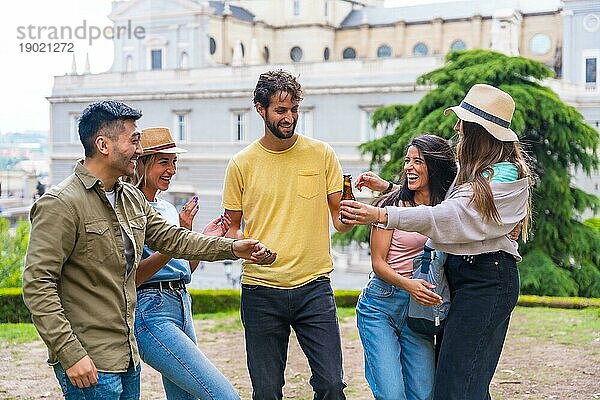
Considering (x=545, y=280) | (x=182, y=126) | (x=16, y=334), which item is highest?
(x=182, y=126)

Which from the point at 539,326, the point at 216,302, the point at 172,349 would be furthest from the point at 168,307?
the point at 216,302

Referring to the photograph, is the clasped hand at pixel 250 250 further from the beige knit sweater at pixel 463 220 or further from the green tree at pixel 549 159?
the green tree at pixel 549 159

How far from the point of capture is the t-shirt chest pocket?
3.95 meters

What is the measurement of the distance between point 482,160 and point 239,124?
1346 inches

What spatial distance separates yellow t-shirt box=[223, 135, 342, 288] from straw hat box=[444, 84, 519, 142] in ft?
2.16

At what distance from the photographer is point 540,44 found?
1839 inches

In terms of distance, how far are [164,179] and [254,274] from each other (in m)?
0.59

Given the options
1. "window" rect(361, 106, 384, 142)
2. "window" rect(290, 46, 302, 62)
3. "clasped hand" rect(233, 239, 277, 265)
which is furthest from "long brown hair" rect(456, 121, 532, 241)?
"window" rect(290, 46, 302, 62)

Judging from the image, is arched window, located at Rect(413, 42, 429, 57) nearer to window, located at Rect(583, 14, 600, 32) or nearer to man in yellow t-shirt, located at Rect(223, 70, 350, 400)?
window, located at Rect(583, 14, 600, 32)

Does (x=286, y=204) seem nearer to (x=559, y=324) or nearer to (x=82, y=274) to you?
(x=82, y=274)

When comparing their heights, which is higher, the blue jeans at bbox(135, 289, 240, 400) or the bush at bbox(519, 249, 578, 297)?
the blue jeans at bbox(135, 289, 240, 400)

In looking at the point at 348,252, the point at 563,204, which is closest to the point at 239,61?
the point at 348,252

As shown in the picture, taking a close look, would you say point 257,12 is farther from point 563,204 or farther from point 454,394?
point 454,394

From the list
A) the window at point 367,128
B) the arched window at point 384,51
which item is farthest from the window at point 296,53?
the window at point 367,128
